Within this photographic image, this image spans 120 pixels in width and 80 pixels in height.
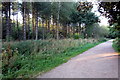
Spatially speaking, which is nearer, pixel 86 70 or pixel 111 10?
pixel 86 70

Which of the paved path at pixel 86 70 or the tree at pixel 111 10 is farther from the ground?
the tree at pixel 111 10

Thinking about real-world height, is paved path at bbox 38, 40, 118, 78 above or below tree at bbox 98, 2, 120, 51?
below

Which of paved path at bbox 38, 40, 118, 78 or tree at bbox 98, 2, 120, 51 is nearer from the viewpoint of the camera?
paved path at bbox 38, 40, 118, 78

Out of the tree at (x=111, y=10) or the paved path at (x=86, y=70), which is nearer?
the paved path at (x=86, y=70)

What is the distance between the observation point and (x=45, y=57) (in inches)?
245

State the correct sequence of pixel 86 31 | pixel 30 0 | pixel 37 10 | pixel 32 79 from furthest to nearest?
1. pixel 86 31
2. pixel 37 10
3. pixel 30 0
4. pixel 32 79

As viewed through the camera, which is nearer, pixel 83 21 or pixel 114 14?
pixel 114 14

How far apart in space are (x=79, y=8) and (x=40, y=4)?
37.9ft

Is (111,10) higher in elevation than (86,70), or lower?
higher

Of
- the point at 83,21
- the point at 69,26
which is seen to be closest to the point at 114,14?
the point at 83,21

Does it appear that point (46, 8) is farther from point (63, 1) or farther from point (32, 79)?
point (32, 79)

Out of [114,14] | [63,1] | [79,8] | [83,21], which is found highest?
[63,1]

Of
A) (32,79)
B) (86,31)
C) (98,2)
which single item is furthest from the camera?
(86,31)

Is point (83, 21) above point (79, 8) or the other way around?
above
